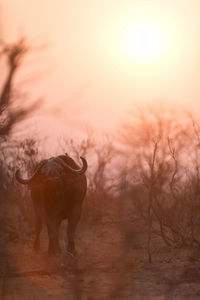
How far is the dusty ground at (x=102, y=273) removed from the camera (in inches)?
339

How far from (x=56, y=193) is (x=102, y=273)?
10.4 ft

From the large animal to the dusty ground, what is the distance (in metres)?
0.50

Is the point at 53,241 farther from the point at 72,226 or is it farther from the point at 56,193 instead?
the point at 56,193

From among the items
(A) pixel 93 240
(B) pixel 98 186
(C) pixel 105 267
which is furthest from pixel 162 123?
(B) pixel 98 186

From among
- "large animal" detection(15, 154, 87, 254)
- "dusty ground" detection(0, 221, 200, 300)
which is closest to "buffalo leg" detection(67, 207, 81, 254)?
"large animal" detection(15, 154, 87, 254)

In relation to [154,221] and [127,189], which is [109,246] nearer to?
[154,221]

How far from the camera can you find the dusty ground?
8.60 m

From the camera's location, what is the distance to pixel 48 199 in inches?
508

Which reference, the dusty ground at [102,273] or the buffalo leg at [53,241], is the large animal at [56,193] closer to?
the buffalo leg at [53,241]

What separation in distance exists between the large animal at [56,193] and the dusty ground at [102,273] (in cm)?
50

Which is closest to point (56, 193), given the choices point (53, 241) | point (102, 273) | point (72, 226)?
point (72, 226)

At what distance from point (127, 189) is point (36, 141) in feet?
19.7

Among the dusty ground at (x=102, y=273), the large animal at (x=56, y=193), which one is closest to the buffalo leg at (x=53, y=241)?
the large animal at (x=56, y=193)

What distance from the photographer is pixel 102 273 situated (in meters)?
10.0
